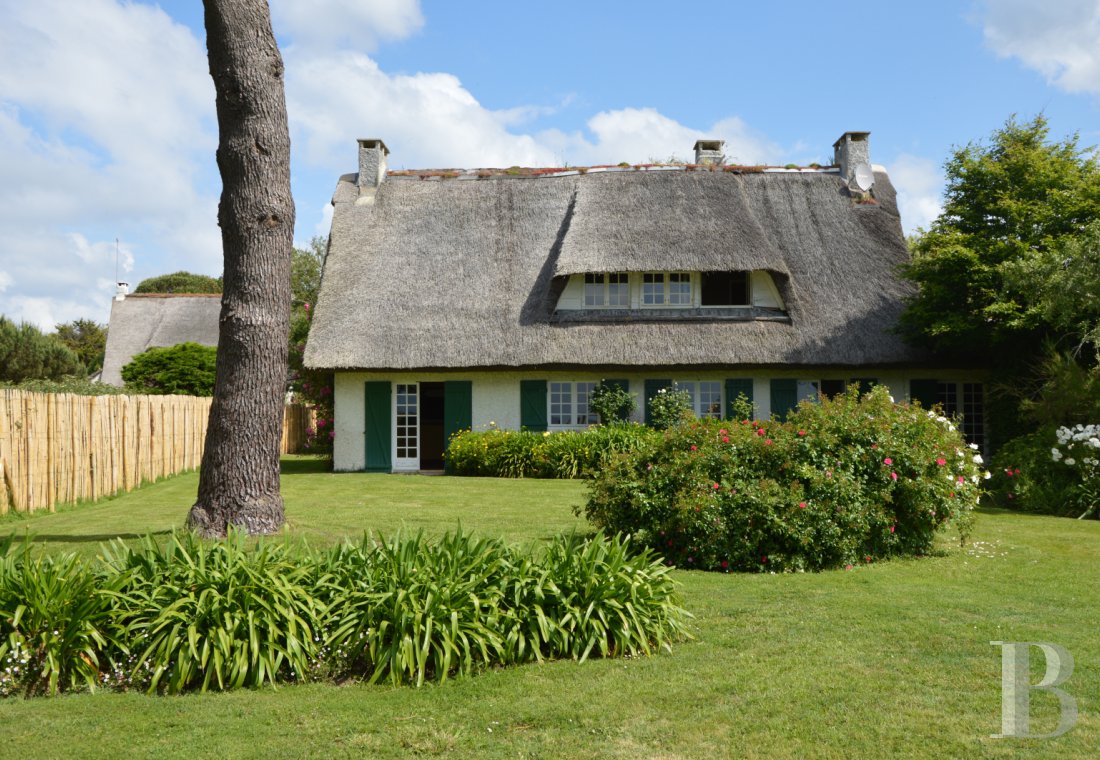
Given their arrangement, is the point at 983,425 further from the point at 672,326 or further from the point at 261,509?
the point at 261,509

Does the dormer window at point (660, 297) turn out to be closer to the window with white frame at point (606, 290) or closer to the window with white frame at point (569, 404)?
the window with white frame at point (606, 290)

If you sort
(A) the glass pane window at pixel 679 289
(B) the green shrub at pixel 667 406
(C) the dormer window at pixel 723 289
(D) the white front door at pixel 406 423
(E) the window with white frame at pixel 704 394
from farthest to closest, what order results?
(C) the dormer window at pixel 723 289 < (A) the glass pane window at pixel 679 289 < (D) the white front door at pixel 406 423 < (E) the window with white frame at pixel 704 394 < (B) the green shrub at pixel 667 406

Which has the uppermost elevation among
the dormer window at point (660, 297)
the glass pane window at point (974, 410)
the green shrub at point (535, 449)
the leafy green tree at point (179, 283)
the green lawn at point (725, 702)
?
the leafy green tree at point (179, 283)

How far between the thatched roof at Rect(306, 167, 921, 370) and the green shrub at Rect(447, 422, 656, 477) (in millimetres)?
1482

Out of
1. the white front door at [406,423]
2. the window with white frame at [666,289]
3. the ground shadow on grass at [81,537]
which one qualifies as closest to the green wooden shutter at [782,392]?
the window with white frame at [666,289]

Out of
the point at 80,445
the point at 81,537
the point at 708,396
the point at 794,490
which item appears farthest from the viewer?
the point at 708,396

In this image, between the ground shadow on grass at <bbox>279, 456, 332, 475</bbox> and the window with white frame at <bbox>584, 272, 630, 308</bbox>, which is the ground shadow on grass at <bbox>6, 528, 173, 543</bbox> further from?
the window with white frame at <bbox>584, 272, 630, 308</bbox>

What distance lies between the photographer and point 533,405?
1755 centimetres

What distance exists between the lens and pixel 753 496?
7.31 m

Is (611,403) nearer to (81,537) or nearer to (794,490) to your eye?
(794,490)

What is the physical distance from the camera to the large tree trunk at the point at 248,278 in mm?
7457

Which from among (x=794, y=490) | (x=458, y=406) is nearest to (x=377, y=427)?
(x=458, y=406)

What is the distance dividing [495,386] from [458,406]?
0.86 metres

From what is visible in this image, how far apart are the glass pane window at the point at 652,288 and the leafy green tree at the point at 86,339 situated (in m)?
34.2
